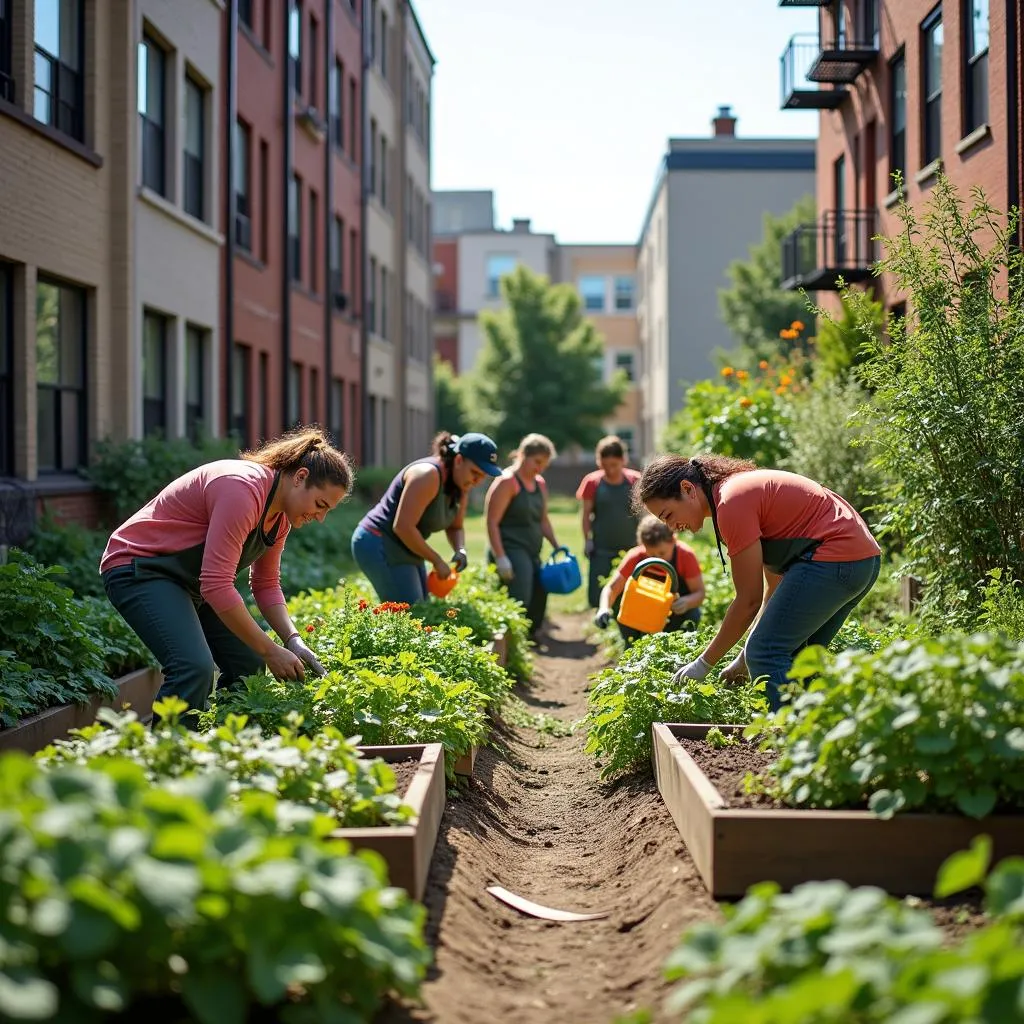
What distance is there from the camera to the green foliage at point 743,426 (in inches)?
674

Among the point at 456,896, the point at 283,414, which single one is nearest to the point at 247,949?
the point at 456,896

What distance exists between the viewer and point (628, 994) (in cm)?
410

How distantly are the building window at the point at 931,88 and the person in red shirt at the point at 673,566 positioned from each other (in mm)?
9737

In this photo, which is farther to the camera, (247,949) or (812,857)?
(812,857)

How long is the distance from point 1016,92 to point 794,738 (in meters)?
11.4

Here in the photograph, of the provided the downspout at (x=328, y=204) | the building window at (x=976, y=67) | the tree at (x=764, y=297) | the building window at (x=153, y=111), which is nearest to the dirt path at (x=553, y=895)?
the building window at (x=976, y=67)

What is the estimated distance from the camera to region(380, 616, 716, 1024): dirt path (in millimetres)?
4059

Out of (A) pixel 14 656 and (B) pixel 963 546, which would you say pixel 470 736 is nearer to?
(A) pixel 14 656

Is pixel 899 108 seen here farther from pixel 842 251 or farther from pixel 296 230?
pixel 296 230

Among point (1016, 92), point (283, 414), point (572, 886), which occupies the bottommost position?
point (572, 886)

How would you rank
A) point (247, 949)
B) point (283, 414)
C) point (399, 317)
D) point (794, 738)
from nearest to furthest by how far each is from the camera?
point (247, 949) → point (794, 738) → point (283, 414) → point (399, 317)

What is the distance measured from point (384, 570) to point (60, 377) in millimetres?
6424

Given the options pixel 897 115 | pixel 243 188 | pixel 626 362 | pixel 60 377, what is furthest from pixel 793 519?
pixel 626 362

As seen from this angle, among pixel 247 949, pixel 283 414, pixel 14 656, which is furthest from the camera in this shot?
pixel 283 414
